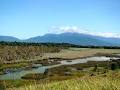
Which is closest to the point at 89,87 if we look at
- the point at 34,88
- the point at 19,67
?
the point at 34,88

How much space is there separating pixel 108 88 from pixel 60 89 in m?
1.53

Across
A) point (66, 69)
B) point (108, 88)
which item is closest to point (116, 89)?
point (108, 88)

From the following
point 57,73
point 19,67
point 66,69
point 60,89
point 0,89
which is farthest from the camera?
point 19,67

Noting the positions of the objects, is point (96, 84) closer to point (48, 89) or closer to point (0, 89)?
point (48, 89)

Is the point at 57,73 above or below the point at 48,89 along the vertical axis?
below

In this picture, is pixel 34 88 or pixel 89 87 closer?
pixel 89 87

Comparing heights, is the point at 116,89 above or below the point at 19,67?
above

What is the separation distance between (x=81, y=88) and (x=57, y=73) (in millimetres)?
85719

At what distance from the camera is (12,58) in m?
150

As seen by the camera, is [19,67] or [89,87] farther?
[19,67]

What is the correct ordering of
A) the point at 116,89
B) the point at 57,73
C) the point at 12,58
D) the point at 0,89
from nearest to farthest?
the point at 116,89, the point at 0,89, the point at 57,73, the point at 12,58

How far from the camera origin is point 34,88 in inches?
337

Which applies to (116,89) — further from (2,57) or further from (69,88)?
(2,57)

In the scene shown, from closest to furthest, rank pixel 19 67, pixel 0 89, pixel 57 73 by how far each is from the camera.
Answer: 1. pixel 0 89
2. pixel 57 73
3. pixel 19 67
